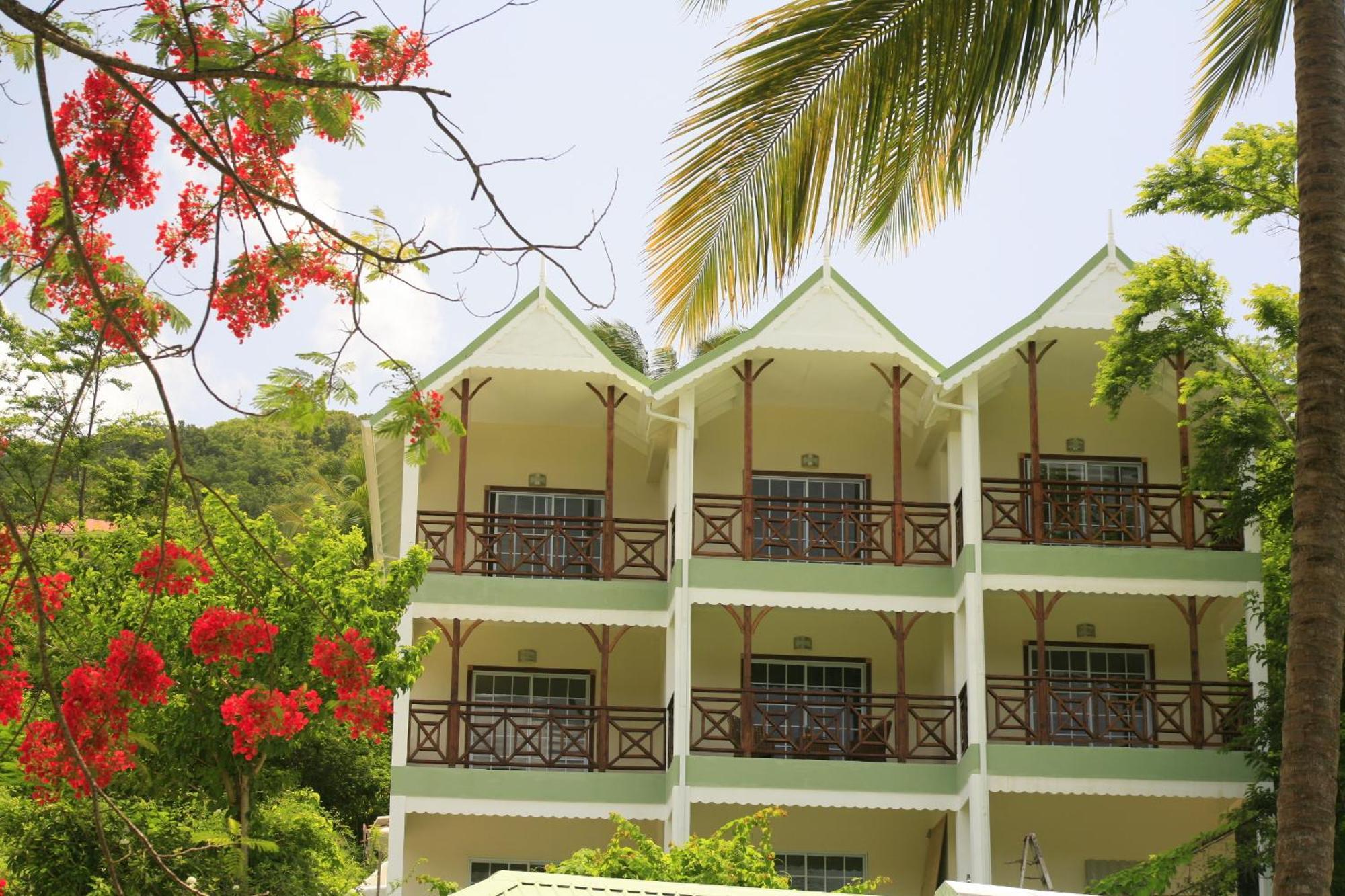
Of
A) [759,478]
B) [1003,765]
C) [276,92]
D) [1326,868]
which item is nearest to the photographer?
[276,92]

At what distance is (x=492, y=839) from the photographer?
918 inches

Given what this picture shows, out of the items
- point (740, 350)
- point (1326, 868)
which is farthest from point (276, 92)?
point (740, 350)

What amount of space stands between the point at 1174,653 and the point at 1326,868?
1386 cm

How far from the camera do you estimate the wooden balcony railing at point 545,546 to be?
2311cm

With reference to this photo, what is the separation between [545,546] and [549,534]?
78 cm

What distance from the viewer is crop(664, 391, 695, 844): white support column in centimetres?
2166

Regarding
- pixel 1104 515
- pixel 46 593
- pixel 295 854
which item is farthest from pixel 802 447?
pixel 46 593

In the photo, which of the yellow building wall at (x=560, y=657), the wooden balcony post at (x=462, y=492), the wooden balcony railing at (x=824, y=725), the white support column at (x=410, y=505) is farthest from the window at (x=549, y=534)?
the wooden balcony railing at (x=824, y=725)

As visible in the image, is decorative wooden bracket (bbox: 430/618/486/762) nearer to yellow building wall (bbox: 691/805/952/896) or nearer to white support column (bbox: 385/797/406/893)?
white support column (bbox: 385/797/406/893)

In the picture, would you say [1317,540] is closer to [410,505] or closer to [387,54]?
[387,54]

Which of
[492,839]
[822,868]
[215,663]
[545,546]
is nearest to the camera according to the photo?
[215,663]

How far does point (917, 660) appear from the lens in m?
24.4

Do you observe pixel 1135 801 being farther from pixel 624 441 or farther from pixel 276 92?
pixel 276 92

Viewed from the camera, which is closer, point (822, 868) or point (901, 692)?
point (901, 692)
